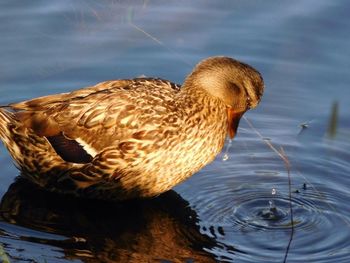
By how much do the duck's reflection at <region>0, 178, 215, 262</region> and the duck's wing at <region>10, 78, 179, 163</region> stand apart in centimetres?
47

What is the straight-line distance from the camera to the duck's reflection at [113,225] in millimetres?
8188

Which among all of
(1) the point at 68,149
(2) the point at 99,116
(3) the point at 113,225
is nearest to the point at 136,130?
(2) the point at 99,116

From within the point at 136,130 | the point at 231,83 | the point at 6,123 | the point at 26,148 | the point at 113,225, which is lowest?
the point at 113,225

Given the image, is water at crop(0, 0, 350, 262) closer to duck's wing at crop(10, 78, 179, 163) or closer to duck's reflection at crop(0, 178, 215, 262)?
duck's reflection at crop(0, 178, 215, 262)

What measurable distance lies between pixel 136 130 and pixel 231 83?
0.87 metres

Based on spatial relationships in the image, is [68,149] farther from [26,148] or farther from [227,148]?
[227,148]

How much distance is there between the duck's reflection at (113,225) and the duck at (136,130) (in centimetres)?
15

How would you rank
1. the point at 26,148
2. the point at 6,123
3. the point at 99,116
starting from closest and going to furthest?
the point at 99,116 → the point at 26,148 → the point at 6,123

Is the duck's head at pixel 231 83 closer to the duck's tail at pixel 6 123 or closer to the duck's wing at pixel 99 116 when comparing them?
the duck's wing at pixel 99 116

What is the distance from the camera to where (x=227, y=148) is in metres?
9.93

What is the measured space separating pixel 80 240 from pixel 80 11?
13.5 feet

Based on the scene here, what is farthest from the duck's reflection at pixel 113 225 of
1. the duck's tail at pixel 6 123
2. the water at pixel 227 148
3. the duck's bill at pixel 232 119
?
the duck's bill at pixel 232 119

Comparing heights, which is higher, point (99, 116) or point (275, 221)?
point (99, 116)

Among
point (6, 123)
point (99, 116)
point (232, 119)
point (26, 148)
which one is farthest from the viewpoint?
point (6, 123)
